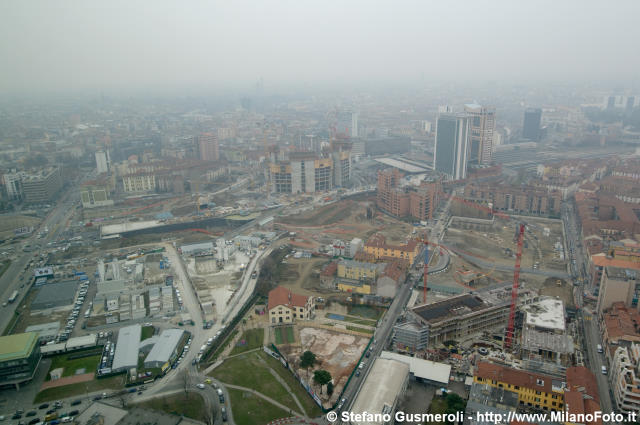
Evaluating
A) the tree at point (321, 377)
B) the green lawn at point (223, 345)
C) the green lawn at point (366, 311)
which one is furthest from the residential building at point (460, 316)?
the green lawn at point (223, 345)

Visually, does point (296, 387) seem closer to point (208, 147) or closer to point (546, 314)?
point (546, 314)

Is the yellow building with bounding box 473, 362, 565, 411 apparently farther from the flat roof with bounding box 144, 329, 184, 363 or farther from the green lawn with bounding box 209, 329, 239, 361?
the flat roof with bounding box 144, 329, 184, 363

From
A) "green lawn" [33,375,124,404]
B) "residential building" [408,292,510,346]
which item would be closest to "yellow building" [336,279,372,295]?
"residential building" [408,292,510,346]

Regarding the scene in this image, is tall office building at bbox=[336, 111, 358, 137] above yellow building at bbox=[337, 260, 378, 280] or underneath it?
above

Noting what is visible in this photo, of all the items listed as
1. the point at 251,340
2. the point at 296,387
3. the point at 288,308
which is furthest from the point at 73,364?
the point at 296,387

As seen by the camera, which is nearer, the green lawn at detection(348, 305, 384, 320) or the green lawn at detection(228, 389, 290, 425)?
the green lawn at detection(228, 389, 290, 425)

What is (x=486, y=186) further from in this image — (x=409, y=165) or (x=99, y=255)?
(x=99, y=255)
